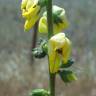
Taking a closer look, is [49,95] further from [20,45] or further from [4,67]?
[20,45]

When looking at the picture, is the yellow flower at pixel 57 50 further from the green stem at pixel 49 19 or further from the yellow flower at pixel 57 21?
the yellow flower at pixel 57 21

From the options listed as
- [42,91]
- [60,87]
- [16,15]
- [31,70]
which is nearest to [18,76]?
[31,70]

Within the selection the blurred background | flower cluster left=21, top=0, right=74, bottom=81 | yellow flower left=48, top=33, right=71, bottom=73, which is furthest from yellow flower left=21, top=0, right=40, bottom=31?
the blurred background

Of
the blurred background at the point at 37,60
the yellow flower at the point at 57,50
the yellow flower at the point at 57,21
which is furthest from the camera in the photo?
the blurred background at the point at 37,60

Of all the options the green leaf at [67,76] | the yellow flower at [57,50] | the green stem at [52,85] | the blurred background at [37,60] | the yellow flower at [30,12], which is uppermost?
the yellow flower at [30,12]

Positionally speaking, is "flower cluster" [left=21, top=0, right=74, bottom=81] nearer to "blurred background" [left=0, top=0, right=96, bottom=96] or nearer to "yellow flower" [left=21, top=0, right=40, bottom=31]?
"yellow flower" [left=21, top=0, right=40, bottom=31]

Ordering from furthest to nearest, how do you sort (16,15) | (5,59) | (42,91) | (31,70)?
(16,15) < (5,59) < (31,70) < (42,91)

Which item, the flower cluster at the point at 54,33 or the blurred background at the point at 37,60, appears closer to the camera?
the flower cluster at the point at 54,33

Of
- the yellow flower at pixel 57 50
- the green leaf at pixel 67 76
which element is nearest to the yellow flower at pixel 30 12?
the yellow flower at pixel 57 50
